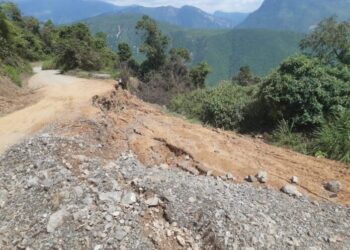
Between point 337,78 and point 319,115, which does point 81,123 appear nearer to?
point 319,115

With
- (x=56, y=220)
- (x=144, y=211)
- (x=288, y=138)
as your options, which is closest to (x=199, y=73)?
(x=288, y=138)

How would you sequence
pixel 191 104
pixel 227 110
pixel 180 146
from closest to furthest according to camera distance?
pixel 180 146, pixel 227 110, pixel 191 104

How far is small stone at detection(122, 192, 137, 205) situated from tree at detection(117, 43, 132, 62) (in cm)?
3900

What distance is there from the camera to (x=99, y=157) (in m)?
8.39

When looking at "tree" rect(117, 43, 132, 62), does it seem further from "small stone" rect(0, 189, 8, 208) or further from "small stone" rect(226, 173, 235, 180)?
"small stone" rect(0, 189, 8, 208)

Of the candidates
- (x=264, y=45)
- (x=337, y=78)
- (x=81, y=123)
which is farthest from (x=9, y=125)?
(x=264, y=45)

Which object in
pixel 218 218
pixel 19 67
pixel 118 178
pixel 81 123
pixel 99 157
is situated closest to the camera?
pixel 218 218

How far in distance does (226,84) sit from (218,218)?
39.6 ft

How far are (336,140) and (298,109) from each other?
240 cm

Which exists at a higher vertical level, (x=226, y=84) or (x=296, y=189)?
(x=296, y=189)

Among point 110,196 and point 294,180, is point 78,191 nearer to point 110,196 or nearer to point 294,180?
point 110,196

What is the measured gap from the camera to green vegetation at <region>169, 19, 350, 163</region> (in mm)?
10445

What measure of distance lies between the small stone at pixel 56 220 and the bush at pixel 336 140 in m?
6.05

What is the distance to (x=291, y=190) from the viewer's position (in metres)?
7.65
